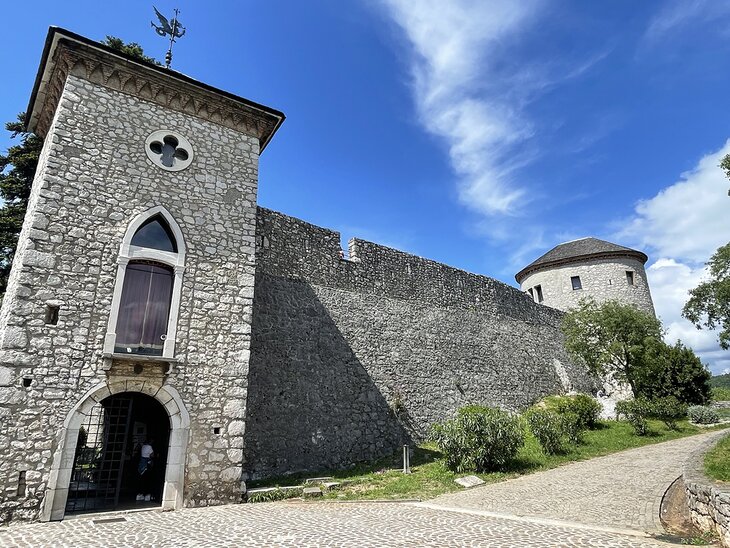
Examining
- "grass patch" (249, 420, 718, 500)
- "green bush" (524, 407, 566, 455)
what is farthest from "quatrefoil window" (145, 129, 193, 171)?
"green bush" (524, 407, 566, 455)

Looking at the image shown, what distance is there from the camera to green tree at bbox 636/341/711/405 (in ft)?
66.7

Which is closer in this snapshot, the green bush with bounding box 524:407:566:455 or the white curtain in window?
the white curtain in window

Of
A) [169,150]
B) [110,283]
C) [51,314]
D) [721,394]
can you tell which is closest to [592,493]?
[110,283]

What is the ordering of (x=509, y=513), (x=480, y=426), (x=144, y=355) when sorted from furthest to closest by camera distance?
1. (x=480, y=426)
2. (x=144, y=355)
3. (x=509, y=513)

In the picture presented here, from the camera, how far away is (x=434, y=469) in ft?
37.3

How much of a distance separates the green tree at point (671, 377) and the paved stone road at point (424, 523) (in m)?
12.8

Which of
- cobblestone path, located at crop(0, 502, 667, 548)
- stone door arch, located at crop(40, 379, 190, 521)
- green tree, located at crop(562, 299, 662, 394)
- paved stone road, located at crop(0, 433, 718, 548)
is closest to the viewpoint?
cobblestone path, located at crop(0, 502, 667, 548)

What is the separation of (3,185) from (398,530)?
50.2ft

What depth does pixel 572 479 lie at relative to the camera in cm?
969

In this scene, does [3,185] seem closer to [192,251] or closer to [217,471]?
[192,251]

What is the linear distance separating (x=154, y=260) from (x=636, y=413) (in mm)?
16151

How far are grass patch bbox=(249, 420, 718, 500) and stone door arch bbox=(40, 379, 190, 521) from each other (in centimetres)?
244

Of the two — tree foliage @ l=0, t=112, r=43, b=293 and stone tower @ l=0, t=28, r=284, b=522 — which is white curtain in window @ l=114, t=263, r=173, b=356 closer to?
stone tower @ l=0, t=28, r=284, b=522

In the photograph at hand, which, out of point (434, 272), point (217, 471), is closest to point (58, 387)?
point (217, 471)
